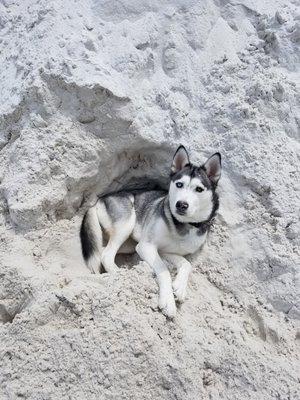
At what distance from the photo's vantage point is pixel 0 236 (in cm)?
409

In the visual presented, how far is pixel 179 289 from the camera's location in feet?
12.5

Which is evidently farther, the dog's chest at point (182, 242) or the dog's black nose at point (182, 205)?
the dog's chest at point (182, 242)

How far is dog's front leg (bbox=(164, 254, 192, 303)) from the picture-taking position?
379 cm

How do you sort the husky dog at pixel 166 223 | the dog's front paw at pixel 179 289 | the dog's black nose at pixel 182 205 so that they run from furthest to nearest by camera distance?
1. the husky dog at pixel 166 223
2. the dog's black nose at pixel 182 205
3. the dog's front paw at pixel 179 289

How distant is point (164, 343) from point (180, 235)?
1.03 meters

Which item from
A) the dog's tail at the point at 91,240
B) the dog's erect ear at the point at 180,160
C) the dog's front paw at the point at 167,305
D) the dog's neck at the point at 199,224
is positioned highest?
the dog's erect ear at the point at 180,160

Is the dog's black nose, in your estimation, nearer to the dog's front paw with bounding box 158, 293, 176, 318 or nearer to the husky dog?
the husky dog

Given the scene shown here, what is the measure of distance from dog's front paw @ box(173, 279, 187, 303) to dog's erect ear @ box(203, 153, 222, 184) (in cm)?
95

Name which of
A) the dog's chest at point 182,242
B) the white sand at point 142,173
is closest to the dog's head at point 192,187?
the dog's chest at point 182,242

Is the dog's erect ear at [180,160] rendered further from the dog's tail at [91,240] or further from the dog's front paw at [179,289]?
the dog's front paw at [179,289]

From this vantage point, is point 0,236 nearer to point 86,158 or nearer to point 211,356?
point 86,158

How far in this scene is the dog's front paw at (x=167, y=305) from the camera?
3.61 meters

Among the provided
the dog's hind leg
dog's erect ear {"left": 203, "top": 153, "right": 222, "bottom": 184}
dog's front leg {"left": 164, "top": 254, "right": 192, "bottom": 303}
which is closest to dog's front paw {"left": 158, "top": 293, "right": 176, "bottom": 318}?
dog's front leg {"left": 164, "top": 254, "right": 192, "bottom": 303}

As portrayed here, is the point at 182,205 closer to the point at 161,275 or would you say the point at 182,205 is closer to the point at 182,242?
the point at 182,242
